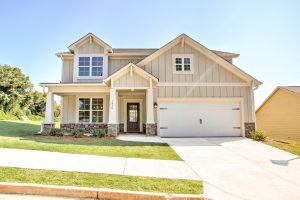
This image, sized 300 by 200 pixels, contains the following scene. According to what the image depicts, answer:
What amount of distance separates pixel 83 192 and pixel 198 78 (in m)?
11.3

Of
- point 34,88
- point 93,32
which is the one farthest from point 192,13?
point 34,88

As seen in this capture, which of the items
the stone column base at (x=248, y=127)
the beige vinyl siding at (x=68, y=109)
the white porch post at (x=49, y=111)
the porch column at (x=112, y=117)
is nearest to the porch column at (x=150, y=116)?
the porch column at (x=112, y=117)

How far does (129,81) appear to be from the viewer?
41.2ft

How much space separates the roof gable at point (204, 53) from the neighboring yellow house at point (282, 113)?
633 centimetres

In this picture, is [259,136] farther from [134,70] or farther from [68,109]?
[68,109]

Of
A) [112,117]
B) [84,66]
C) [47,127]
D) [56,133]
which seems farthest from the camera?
[84,66]

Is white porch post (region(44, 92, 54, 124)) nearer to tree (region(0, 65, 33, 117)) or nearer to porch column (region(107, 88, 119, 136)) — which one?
porch column (region(107, 88, 119, 136))

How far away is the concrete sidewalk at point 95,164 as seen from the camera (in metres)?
5.11

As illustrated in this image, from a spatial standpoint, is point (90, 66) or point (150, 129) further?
point (90, 66)

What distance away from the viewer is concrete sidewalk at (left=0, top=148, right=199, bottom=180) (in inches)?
201

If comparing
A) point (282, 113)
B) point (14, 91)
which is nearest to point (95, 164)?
point (282, 113)

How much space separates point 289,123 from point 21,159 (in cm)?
1987

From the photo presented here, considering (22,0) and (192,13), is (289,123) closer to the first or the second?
(192,13)

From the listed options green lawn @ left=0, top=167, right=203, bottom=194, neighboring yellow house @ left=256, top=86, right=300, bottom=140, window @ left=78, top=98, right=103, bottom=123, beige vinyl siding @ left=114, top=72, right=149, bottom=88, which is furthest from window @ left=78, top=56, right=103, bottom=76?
neighboring yellow house @ left=256, top=86, right=300, bottom=140
